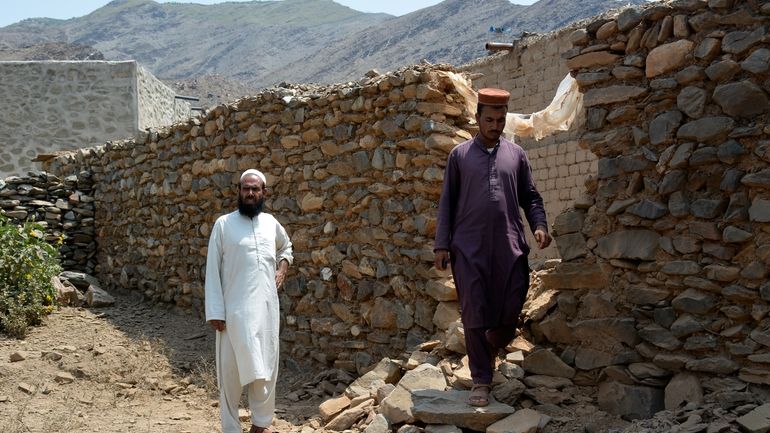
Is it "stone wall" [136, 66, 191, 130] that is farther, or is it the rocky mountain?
the rocky mountain

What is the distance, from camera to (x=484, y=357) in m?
3.76

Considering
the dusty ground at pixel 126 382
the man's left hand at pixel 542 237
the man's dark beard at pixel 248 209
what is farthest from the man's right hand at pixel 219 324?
the man's left hand at pixel 542 237

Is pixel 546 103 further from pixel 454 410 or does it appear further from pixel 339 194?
pixel 454 410

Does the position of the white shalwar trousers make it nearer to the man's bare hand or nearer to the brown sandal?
the man's bare hand

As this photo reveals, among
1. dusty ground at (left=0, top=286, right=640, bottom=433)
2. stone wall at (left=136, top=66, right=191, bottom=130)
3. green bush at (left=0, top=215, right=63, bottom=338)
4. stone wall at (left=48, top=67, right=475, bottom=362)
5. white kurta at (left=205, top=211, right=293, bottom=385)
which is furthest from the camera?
stone wall at (left=136, top=66, right=191, bottom=130)

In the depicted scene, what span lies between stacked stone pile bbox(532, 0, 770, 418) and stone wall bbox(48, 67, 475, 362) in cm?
118

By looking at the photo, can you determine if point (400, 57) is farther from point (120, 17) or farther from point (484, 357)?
point (120, 17)

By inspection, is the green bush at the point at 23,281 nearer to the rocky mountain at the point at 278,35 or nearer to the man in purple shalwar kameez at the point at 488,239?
the man in purple shalwar kameez at the point at 488,239

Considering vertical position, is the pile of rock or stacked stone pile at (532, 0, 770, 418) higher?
stacked stone pile at (532, 0, 770, 418)

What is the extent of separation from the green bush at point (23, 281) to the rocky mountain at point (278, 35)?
1360cm

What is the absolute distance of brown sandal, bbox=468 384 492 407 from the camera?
366 cm

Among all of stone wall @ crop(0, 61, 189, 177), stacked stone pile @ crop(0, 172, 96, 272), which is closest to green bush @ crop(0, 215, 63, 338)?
stacked stone pile @ crop(0, 172, 96, 272)

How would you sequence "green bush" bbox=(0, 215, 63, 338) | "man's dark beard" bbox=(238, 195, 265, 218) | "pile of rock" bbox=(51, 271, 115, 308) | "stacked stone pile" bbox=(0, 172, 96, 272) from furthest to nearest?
"stacked stone pile" bbox=(0, 172, 96, 272)
"pile of rock" bbox=(51, 271, 115, 308)
"green bush" bbox=(0, 215, 63, 338)
"man's dark beard" bbox=(238, 195, 265, 218)

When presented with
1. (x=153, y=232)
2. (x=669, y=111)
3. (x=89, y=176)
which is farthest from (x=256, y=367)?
(x=89, y=176)
